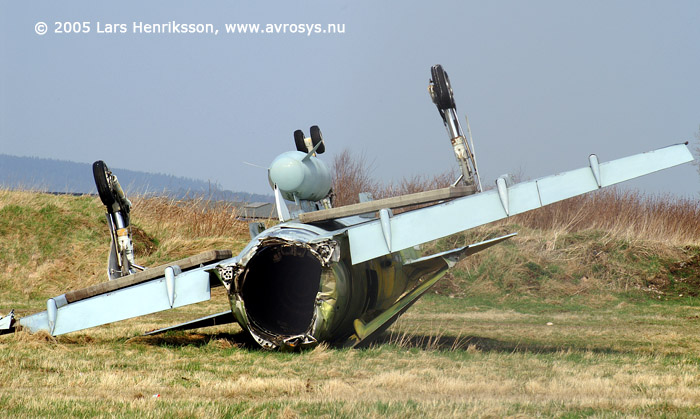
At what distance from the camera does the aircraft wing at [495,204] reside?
758 cm

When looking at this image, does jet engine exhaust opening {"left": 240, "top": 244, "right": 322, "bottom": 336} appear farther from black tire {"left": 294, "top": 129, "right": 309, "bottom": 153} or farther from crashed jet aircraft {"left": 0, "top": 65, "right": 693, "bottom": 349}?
black tire {"left": 294, "top": 129, "right": 309, "bottom": 153}

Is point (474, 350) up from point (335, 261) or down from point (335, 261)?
down

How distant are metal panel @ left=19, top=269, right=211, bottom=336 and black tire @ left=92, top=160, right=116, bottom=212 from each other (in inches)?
60.2

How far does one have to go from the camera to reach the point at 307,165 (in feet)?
31.1

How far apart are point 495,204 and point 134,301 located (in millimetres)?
4243

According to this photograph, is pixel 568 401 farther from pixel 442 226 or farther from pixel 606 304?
pixel 606 304

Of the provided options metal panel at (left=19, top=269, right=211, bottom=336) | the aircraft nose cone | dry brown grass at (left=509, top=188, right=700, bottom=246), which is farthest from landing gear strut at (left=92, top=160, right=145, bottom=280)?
dry brown grass at (left=509, top=188, right=700, bottom=246)

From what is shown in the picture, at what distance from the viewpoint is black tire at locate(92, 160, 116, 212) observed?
9.45 metres

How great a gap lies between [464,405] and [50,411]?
9.41ft

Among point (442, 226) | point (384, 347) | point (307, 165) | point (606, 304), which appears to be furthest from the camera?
point (606, 304)

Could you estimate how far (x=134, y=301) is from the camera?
842 centimetres

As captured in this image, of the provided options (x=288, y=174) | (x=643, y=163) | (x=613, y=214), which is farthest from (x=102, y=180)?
(x=613, y=214)

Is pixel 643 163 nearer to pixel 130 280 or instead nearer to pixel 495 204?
pixel 495 204

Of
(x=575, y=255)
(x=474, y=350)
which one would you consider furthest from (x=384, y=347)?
(x=575, y=255)
